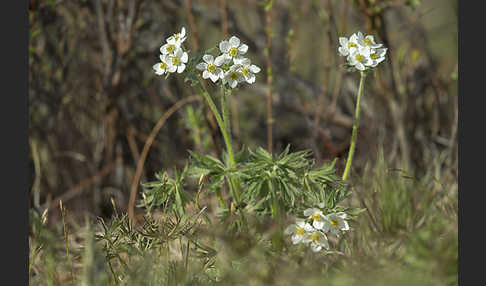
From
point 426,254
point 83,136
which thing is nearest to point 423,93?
→ point 426,254

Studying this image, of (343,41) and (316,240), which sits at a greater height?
(343,41)

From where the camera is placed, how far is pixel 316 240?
5.71 ft

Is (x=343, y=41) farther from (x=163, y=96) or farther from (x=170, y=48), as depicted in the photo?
(x=163, y=96)

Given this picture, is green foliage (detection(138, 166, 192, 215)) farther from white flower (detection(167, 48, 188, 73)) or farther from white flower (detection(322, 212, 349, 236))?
white flower (detection(322, 212, 349, 236))

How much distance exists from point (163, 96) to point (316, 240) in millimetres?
1960

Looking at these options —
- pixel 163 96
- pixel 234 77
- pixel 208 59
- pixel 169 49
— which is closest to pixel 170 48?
pixel 169 49

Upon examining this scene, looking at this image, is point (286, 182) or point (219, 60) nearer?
point (219, 60)

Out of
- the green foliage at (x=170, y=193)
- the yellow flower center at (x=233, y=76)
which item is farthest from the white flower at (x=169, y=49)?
the green foliage at (x=170, y=193)

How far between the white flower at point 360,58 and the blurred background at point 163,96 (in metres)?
1.05

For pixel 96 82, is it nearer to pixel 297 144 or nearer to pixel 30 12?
pixel 30 12

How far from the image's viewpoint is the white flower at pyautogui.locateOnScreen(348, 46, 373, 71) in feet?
5.59

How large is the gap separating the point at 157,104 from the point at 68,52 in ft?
2.19

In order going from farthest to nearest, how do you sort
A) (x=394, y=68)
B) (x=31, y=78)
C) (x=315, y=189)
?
(x=394, y=68), (x=31, y=78), (x=315, y=189)

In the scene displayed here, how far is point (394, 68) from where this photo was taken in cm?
311
